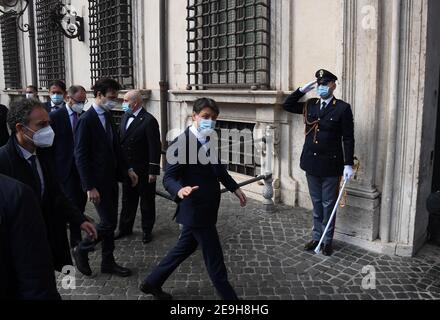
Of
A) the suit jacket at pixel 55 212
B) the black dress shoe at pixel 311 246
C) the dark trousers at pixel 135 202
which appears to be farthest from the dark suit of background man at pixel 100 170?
the black dress shoe at pixel 311 246

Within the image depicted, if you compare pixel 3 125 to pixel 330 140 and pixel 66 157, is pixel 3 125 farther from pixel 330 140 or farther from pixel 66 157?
pixel 330 140

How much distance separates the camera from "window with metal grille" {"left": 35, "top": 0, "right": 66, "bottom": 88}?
10.6 m

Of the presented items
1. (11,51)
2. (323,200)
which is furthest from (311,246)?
(11,51)

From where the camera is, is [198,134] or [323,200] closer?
[198,134]

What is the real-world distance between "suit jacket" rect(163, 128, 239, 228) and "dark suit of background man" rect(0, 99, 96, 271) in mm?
657

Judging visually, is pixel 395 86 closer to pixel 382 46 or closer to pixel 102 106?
pixel 382 46

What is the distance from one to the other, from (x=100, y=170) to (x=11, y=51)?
11.7 metres

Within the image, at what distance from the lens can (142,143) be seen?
447 cm

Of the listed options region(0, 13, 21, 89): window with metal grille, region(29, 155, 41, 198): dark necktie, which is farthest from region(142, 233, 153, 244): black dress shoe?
region(0, 13, 21, 89): window with metal grille

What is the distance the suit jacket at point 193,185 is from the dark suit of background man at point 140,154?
1525 millimetres

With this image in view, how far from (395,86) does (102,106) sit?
9.07 ft

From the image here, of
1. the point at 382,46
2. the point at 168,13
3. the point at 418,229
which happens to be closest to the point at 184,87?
the point at 168,13

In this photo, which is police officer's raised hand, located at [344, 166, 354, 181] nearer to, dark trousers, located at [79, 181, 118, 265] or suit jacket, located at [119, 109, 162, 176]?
suit jacket, located at [119, 109, 162, 176]

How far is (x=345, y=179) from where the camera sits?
3861 mm
